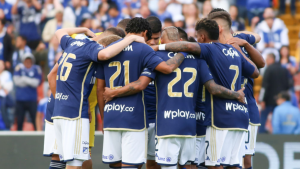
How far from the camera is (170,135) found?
573cm

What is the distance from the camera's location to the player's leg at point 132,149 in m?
5.78

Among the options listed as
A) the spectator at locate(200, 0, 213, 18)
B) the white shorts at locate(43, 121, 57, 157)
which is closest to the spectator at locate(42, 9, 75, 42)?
the spectator at locate(200, 0, 213, 18)

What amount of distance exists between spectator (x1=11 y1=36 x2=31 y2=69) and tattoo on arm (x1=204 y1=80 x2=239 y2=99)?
8.58 metres

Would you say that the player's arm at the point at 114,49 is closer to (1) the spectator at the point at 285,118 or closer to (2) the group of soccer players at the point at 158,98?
(2) the group of soccer players at the point at 158,98

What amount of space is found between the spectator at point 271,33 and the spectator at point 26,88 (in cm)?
701

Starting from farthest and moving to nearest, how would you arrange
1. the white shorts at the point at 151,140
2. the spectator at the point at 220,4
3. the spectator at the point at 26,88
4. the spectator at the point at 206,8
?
the spectator at the point at 220,4 < the spectator at the point at 206,8 < the spectator at the point at 26,88 < the white shorts at the point at 151,140

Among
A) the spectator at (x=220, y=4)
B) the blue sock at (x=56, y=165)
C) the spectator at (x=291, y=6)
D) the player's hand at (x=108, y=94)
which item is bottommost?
the blue sock at (x=56, y=165)

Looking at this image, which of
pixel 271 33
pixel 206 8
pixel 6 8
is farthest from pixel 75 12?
pixel 271 33

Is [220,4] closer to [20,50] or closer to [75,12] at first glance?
[75,12]

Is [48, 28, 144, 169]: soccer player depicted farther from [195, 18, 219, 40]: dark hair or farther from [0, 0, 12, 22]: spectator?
[0, 0, 12, 22]: spectator

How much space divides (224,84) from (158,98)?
101 centimetres

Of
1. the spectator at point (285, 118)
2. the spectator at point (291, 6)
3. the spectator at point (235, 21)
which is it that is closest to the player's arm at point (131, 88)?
the spectator at point (285, 118)

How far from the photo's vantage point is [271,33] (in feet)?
43.7

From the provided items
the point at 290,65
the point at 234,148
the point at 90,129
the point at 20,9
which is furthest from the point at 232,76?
the point at 20,9
